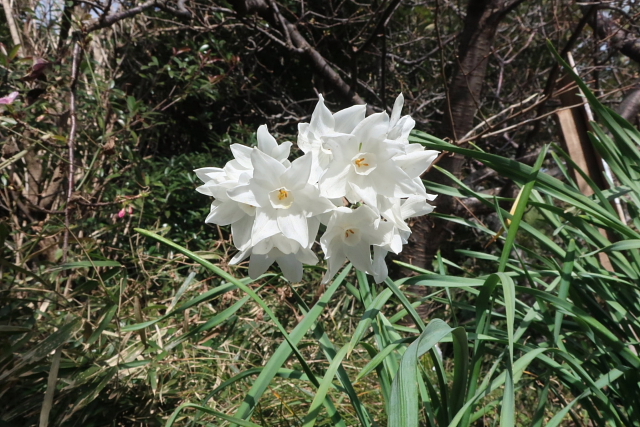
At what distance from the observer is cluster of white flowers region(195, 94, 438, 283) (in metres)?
0.73

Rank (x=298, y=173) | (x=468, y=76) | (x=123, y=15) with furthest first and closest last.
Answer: (x=468, y=76)
(x=123, y=15)
(x=298, y=173)

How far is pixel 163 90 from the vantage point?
3592 mm

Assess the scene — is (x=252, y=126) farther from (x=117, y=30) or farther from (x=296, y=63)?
(x=117, y=30)

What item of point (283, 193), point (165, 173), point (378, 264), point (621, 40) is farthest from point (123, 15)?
point (621, 40)

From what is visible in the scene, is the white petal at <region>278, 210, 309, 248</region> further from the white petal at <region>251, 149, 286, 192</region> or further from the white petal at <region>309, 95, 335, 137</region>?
the white petal at <region>309, 95, 335, 137</region>

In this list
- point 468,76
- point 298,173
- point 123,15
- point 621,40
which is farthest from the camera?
point 621,40

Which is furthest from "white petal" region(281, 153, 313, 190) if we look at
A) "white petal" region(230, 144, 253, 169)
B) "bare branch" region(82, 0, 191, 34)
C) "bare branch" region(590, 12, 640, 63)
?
"bare branch" region(590, 12, 640, 63)

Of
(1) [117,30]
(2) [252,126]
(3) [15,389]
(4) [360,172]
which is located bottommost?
(3) [15,389]

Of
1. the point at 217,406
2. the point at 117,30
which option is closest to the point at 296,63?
the point at 117,30

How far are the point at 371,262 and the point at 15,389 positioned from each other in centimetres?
121

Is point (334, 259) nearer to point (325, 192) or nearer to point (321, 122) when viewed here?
point (325, 192)

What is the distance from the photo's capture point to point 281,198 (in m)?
0.73

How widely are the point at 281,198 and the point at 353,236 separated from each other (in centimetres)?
14

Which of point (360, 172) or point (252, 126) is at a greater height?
point (252, 126)
